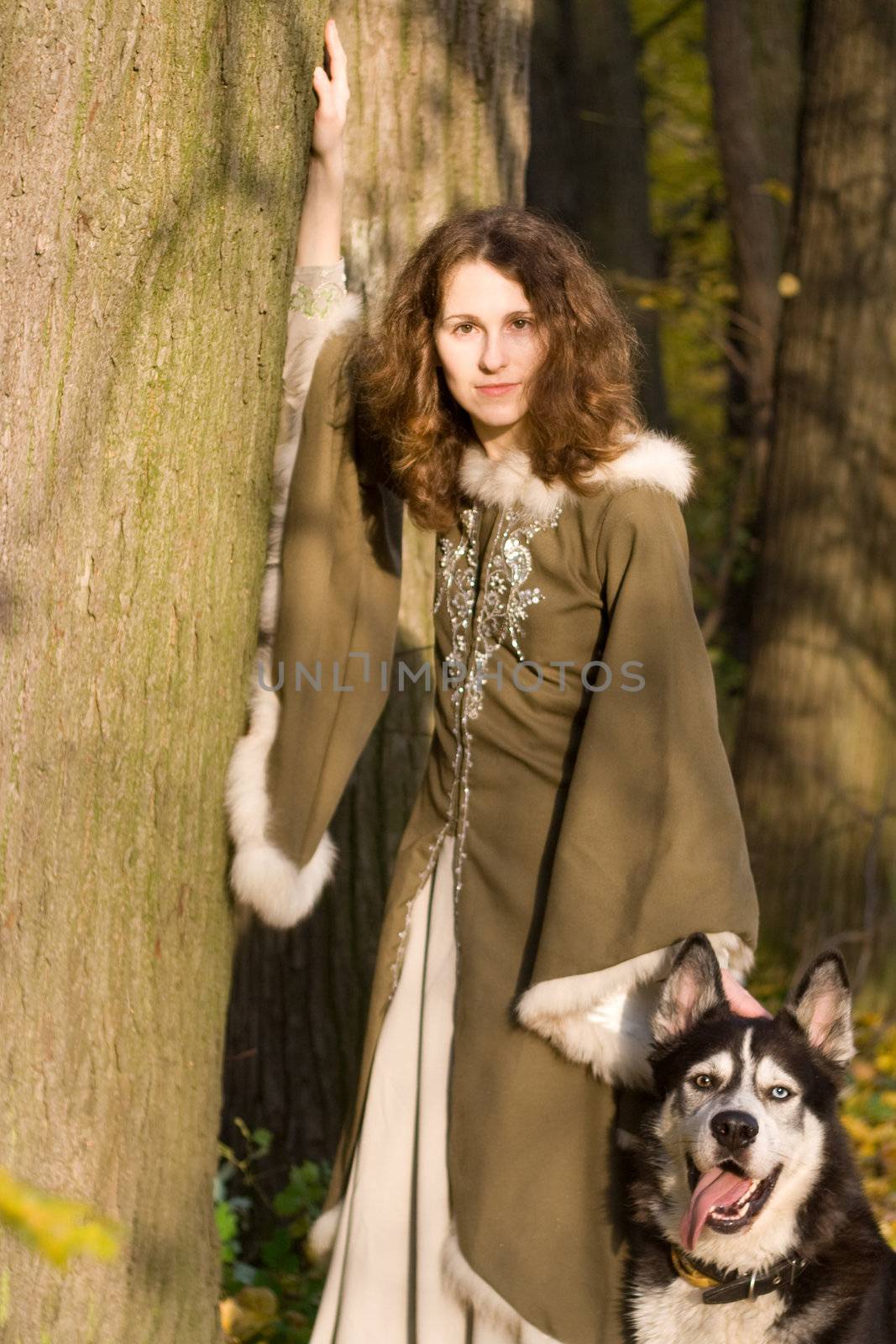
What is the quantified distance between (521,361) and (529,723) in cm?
75

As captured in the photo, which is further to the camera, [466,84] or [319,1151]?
[319,1151]

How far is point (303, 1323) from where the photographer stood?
3.78 metres

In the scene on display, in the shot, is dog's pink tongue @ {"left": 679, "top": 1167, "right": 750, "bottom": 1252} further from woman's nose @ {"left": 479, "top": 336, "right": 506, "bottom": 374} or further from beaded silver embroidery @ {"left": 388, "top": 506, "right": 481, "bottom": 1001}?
woman's nose @ {"left": 479, "top": 336, "right": 506, "bottom": 374}

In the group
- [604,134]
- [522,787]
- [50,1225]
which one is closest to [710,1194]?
[522,787]

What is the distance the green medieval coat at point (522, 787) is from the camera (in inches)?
106

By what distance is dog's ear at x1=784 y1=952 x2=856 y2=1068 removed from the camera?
8.97 ft

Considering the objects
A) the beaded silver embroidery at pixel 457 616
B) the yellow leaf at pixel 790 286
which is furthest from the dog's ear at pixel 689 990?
the yellow leaf at pixel 790 286

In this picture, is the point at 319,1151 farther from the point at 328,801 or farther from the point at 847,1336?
the point at 847,1336

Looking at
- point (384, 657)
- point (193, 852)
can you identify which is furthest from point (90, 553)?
point (384, 657)

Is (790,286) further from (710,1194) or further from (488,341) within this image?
(710,1194)

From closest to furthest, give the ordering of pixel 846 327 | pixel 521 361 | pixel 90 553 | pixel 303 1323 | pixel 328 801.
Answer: pixel 90 553 < pixel 521 361 < pixel 328 801 < pixel 303 1323 < pixel 846 327

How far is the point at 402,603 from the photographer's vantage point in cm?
392

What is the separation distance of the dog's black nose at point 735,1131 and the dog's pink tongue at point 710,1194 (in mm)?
68

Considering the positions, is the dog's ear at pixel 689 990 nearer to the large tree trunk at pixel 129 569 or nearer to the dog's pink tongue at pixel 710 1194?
the dog's pink tongue at pixel 710 1194
